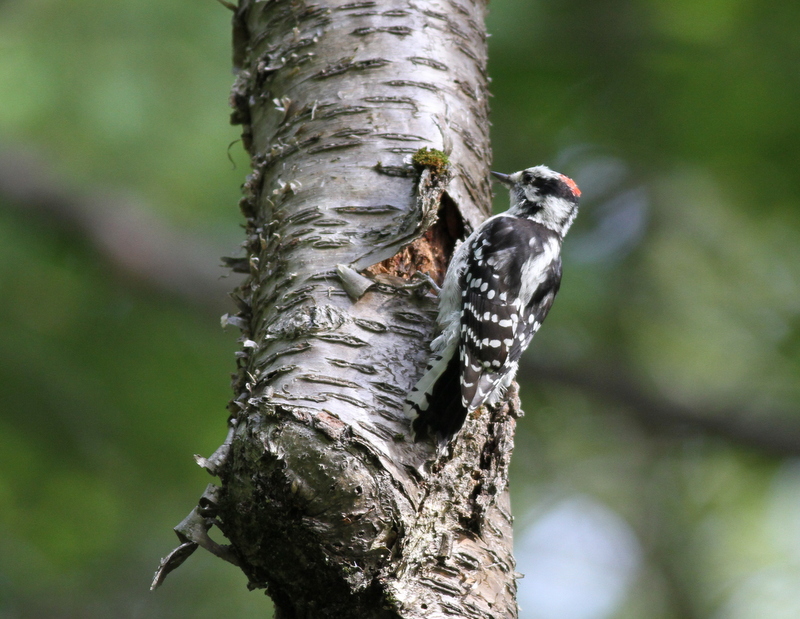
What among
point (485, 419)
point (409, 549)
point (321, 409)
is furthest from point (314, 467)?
point (485, 419)

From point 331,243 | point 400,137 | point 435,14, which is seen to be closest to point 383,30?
point 435,14

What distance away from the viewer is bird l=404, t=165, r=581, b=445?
8.27 ft

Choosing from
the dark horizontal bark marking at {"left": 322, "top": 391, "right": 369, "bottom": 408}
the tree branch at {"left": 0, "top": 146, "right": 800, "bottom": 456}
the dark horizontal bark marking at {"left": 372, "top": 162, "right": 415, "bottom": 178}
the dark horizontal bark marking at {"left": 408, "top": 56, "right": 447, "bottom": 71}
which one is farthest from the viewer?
the tree branch at {"left": 0, "top": 146, "right": 800, "bottom": 456}

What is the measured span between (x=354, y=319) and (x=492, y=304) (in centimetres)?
75

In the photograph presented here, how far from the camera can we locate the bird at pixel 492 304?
99.3 inches

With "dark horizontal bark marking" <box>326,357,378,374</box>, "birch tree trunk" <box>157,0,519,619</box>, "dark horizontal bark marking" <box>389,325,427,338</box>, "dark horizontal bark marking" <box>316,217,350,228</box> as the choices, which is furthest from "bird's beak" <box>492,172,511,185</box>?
"dark horizontal bark marking" <box>326,357,378,374</box>

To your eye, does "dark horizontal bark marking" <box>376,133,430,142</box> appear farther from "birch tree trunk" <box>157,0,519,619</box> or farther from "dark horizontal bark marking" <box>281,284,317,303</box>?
"dark horizontal bark marking" <box>281,284,317,303</box>

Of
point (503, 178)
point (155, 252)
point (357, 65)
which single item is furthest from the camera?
point (155, 252)

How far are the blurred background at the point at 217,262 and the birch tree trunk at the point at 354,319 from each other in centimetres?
163

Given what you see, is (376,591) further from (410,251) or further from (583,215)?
(583,215)

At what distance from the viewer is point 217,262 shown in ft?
17.6

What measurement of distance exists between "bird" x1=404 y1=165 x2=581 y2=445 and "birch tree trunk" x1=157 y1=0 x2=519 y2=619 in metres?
0.07

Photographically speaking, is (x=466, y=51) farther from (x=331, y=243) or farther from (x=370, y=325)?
(x=370, y=325)

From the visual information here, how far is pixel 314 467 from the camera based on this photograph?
2215 millimetres
